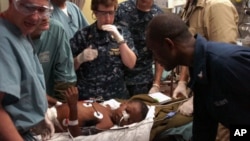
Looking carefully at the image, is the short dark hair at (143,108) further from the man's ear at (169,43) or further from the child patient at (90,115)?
the man's ear at (169,43)

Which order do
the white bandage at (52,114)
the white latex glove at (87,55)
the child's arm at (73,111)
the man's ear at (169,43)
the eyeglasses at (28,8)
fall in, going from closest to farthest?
the eyeglasses at (28,8) → the man's ear at (169,43) → the child's arm at (73,111) → the white bandage at (52,114) → the white latex glove at (87,55)

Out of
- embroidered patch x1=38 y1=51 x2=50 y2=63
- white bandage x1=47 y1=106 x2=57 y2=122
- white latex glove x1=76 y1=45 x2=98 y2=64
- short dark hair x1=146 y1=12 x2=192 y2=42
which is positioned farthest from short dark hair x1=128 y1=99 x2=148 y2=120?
short dark hair x1=146 y1=12 x2=192 y2=42

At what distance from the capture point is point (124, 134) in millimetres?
2109

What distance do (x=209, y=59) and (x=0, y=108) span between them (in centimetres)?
84

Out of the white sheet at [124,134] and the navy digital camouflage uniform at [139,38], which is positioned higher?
the navy digital camouflage uniform at [139,38]

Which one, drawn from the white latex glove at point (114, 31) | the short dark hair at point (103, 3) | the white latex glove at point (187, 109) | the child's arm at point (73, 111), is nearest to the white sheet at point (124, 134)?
the child's arm at point (73, 111)

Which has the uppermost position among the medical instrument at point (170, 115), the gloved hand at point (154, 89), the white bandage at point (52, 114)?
the white bandage at point (52, 114)

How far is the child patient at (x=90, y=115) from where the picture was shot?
197 centimetres

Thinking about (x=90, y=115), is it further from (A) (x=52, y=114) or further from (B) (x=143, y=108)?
(B) (x=143, y=108)

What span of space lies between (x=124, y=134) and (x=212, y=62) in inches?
40.4

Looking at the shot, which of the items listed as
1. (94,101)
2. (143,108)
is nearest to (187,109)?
(143,108)

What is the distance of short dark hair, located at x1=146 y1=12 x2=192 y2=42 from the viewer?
1292mm

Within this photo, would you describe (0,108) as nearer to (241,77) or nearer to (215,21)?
(241,77)

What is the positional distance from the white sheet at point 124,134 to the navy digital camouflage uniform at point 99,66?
32 cm
